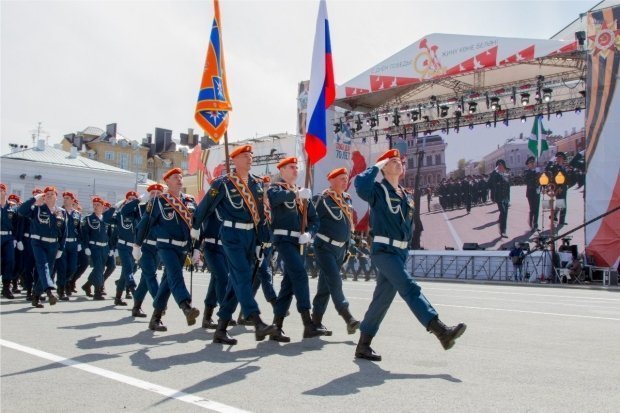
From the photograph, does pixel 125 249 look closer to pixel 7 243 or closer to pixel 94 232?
pixel 94 232

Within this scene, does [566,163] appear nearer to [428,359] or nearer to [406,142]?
[406,142]

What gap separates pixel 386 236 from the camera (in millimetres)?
6352

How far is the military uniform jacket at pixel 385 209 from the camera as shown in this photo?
6352 mm

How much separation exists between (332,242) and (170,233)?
2.10 metres

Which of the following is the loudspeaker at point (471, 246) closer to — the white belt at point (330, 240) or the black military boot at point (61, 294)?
the black military boot at point (61, 294)

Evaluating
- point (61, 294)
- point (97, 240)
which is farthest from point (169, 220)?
point (97, 240)

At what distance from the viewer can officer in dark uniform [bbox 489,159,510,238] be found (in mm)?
27672

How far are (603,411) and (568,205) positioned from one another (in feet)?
74.1

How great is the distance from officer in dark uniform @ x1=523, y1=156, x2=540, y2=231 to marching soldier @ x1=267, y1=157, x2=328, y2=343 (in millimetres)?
20390

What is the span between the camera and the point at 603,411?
427cm

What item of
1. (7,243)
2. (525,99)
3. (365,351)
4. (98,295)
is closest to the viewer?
(365,351)

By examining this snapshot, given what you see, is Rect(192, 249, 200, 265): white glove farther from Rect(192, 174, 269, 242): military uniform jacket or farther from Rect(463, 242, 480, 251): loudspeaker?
Rect(463, 242, 480, 251): loudspeaker

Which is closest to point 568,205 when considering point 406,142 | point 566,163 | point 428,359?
point 566,163

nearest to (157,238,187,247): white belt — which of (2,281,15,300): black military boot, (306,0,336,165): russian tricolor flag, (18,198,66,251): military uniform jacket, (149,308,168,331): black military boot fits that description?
(149,308,168,331): black military boot
